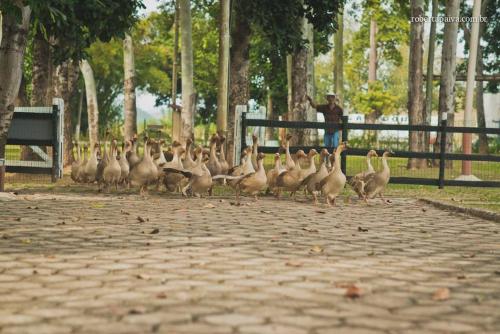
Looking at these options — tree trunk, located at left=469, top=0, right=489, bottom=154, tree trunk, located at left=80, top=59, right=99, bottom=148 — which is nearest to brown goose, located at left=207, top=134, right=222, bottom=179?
tree trunk, located at left=80, top=59, right=99, bottom=148

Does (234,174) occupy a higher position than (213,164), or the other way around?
(213,164)

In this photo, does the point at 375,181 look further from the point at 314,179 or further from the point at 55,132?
the point at 55,132

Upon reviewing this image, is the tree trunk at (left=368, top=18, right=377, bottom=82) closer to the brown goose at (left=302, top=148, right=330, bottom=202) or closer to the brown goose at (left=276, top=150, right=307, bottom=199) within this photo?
the brown goose at (left=276, top=150, right=307, bottom=199)

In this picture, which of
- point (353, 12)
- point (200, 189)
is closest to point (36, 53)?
point (200, 189)

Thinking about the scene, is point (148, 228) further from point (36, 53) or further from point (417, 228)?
point (36, 53)

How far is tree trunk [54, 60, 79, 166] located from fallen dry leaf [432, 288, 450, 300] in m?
19.8

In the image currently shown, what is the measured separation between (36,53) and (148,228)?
13.8 meters

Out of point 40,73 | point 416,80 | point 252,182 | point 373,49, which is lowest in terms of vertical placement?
point 252,182

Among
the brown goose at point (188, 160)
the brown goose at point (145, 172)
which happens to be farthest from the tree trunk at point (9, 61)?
the brown goose at point (188, 160)

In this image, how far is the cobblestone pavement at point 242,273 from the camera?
5500 mm

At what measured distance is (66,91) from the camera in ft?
83.4

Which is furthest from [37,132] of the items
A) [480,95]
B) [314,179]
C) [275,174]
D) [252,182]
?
[480,95]

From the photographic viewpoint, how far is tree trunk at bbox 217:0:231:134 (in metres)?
22.4

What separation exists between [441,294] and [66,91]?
20.3 meters
